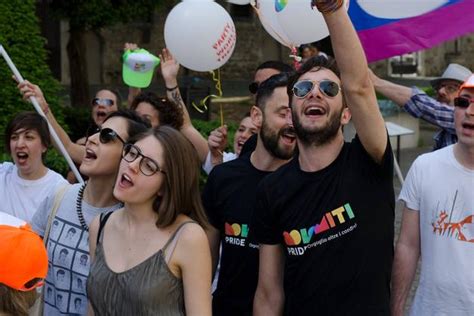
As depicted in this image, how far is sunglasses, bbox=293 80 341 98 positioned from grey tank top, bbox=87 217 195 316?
0.68 m

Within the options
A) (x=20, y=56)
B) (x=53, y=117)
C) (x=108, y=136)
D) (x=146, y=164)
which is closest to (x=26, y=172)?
(x=108, y=136)

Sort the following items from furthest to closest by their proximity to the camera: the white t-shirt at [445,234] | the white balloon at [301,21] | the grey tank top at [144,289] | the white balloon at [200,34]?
the white balloon at [200,34] → the white balloon at [301,21] → the white t-shirt at [445,234] → the grey tank top at [144,289]

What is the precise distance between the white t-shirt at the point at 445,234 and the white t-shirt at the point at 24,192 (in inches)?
76.8

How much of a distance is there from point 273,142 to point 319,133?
58cm

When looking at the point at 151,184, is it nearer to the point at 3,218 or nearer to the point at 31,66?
the point at 3,218

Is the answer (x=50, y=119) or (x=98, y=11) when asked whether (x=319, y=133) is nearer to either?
(x=50, y=119)

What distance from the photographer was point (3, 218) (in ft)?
9.54

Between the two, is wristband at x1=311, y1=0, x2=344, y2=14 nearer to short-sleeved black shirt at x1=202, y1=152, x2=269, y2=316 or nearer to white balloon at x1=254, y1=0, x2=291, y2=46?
short-sleeved black shirt at x1=202, y1=152, x2=269, y2=316

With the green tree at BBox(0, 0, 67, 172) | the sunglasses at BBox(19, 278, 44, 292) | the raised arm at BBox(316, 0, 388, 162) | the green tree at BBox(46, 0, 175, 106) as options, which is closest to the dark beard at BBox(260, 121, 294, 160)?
the raised arm at BBox(316, 0, 388, 162)

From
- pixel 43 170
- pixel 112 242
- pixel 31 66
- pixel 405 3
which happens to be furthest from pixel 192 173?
pixel 31 66

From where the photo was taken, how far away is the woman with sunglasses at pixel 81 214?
3803 millimetres

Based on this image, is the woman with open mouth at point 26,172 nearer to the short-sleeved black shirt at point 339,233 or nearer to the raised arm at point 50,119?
the raised arm at point 50,119

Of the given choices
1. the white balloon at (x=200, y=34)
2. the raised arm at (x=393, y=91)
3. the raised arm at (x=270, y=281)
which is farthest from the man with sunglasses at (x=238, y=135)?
the raised arm at (x=270, y=281)

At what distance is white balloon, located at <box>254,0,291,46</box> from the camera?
212 inches
